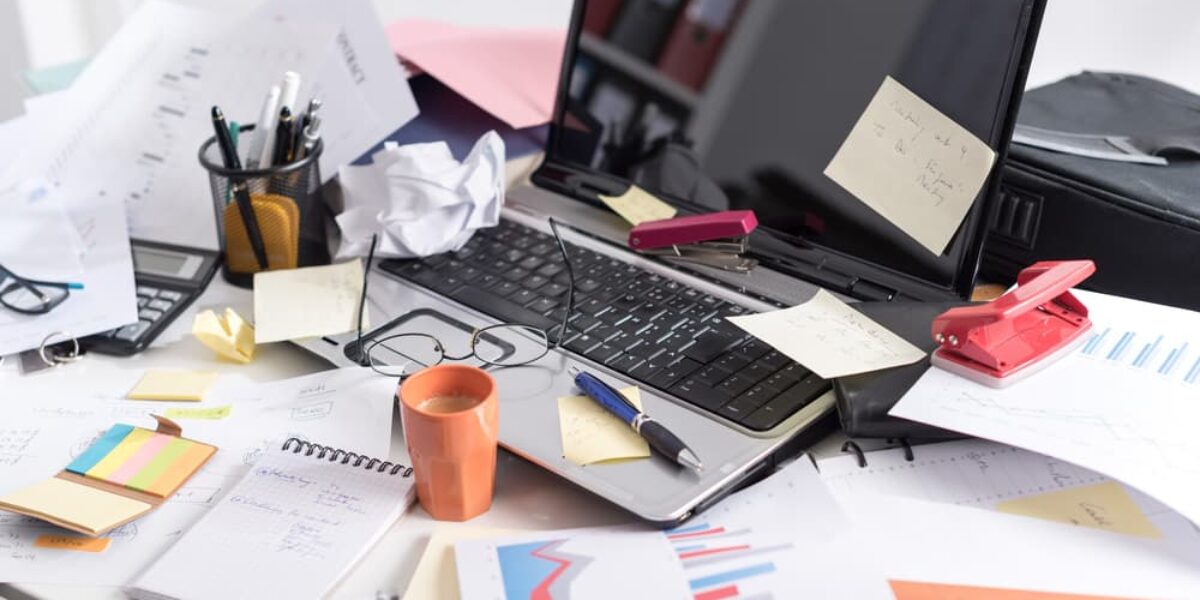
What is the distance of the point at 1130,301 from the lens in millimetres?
833

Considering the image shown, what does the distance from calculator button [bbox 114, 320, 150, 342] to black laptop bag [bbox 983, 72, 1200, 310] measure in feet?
2.43

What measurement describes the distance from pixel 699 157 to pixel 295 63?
1.40 ft

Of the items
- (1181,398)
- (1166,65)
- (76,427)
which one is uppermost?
(1166,65)

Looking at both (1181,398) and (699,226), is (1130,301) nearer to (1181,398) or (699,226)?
(1181,398)

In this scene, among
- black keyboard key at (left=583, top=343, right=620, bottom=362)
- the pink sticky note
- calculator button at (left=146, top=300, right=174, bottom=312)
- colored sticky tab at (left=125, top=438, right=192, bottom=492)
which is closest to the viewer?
colored sticky tab at (left=125, top=438, right=192, bottom=492)

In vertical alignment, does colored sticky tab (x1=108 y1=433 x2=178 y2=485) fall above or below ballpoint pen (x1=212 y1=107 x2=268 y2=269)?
below

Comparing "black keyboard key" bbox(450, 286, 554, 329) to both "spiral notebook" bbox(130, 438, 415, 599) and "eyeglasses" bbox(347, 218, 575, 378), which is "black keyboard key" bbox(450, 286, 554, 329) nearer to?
"eyeglasses" bbox(347, 218, 575, 378)

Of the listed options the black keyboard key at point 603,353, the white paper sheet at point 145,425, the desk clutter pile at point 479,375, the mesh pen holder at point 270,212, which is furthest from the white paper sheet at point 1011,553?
the mesh pen holder at point 270,212

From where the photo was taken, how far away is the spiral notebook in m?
0.62

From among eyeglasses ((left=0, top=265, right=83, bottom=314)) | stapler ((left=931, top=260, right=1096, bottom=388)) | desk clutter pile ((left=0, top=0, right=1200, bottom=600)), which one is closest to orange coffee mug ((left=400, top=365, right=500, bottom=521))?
desk clutter pile ((left=0, top=0, right=1200, bottom=600))

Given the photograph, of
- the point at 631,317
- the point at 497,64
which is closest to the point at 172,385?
the point at 631,317

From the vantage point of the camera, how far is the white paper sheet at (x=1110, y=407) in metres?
0.64

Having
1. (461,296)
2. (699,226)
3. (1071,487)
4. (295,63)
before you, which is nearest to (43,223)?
(295,63)

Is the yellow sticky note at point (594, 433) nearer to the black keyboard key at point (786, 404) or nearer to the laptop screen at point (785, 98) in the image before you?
the black keyboard key at point (786, 404)
